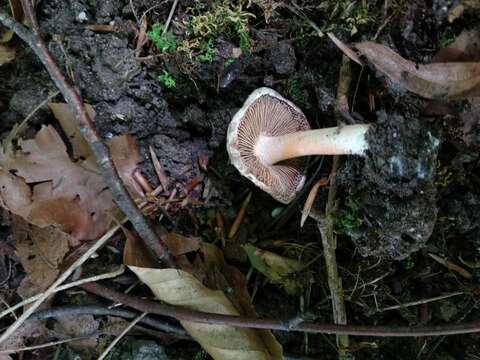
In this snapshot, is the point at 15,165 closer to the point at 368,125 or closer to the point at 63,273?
the point at 63,273

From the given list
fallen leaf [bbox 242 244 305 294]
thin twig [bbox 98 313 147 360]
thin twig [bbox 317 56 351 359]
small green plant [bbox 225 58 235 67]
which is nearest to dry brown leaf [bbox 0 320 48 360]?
thin twig [bbox 98 313 147 360]

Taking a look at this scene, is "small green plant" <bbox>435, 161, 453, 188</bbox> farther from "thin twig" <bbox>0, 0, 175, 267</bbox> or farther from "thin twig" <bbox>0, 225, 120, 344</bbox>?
"thin twig" <bbox>0, 225, 120, 344</bbox>

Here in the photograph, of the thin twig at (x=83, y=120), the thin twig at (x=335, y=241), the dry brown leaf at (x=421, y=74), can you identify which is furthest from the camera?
the thin twig at (x=335, y=241)

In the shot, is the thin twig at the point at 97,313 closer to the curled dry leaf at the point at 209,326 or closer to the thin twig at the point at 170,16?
the curled dry leaf at the point at 209,326

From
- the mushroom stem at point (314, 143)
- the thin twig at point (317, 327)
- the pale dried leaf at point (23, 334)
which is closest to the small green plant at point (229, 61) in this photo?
the mushroom stem at point (314, 143)

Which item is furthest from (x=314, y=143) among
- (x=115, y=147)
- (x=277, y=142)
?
(x=115, y=147)

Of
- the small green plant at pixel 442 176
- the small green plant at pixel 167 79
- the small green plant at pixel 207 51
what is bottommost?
the small green plant at pixel 442 176
